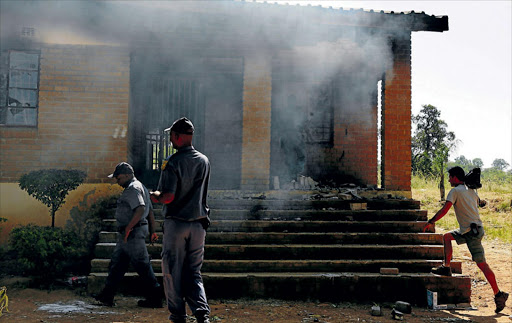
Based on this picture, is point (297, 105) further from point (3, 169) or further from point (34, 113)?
point (3, 169)

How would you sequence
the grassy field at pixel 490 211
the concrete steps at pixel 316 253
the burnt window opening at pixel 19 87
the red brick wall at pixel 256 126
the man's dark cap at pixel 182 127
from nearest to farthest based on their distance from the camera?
the man's dark cap at pixel 182 127
the concrete steps at pixel 316 253
the burnt window opening at pixel 19 87
the red brick wall at pixel 256 126
the grassy field at pixel 490 211

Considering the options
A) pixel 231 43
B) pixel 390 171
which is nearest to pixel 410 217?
pixel 390 171

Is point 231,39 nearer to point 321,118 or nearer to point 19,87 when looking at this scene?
point 321,118

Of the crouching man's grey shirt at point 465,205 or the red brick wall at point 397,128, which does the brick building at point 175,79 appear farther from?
the crouching man's grey shirt at point 465,205

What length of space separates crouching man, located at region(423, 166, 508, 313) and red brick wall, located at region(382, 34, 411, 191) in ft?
9.03

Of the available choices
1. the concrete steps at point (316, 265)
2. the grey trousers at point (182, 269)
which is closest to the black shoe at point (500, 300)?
the concrete steps at point (316, 265)

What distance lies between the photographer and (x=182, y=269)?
150 inches

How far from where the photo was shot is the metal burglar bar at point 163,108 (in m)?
10.1

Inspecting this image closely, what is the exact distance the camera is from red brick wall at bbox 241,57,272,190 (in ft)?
27.8

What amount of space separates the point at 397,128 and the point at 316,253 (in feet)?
11.8

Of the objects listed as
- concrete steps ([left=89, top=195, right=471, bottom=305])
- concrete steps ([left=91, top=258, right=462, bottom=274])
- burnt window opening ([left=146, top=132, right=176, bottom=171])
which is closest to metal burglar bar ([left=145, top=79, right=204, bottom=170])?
burnt window opening ([left=146, top=132, right=176, bottom=171])

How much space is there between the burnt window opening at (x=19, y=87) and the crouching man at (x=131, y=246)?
4218 millimetres

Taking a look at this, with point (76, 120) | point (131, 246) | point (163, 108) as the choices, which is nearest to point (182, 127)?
point (131, 246)

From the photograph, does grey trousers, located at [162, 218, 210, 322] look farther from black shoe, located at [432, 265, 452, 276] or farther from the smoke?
the smoke
